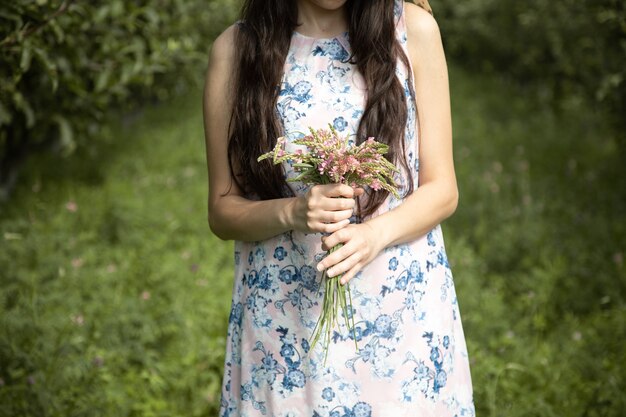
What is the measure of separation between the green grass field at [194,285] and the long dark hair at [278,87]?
150 cm

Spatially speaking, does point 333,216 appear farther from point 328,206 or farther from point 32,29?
point 32,29

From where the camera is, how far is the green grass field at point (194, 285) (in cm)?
344

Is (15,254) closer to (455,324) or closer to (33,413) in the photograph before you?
(33,413)

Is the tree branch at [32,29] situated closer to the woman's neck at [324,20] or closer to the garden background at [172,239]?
→ the garden background at [172,239]

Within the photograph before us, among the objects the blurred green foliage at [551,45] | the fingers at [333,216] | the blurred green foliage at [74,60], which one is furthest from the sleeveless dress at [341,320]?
the blurred green foliage at [551,45]

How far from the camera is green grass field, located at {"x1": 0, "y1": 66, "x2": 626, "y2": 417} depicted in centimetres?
344

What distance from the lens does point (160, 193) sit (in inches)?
244

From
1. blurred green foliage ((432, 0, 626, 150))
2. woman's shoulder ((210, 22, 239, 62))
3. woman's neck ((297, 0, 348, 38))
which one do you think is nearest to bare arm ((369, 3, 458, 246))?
woman's neck ((297, 0, 348, 38))

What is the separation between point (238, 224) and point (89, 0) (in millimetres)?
3188

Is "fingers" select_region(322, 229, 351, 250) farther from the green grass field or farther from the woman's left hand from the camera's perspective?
the green grass field

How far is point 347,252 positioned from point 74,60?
297 cm

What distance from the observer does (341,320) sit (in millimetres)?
2041

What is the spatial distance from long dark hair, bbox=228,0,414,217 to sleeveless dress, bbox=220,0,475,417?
32 mm

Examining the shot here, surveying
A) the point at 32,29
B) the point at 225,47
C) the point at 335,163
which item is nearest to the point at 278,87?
the point at 225,47
